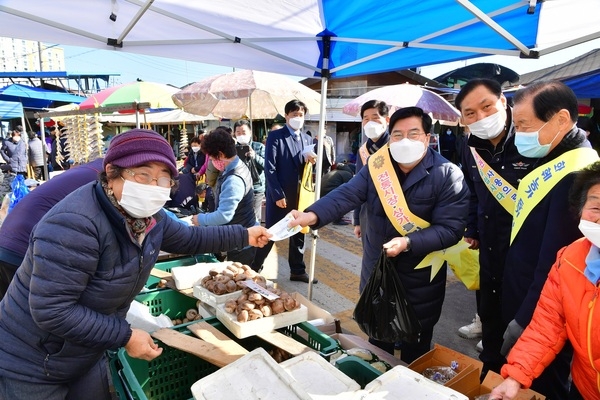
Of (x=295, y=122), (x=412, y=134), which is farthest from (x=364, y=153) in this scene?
(x=412, y=134)

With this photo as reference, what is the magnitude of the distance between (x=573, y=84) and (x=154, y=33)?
673cm

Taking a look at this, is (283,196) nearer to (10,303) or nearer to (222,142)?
(222,142)

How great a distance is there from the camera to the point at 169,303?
292cm

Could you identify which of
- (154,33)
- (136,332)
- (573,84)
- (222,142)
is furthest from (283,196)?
(573,84)

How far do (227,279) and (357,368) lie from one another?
108 centimetres

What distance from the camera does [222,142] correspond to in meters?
3.46

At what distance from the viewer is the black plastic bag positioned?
224 centimetres

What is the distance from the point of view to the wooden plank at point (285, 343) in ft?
6.46

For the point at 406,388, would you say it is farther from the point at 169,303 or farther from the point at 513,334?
the point at 169,303

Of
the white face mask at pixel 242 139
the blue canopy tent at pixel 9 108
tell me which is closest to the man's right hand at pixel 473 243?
the white face mask at pixel 242 139

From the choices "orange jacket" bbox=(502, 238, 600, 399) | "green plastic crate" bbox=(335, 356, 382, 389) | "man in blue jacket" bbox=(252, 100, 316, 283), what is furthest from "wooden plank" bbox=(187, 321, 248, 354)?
"man in blue jacket" bbox=(252, 100, 316, 283)

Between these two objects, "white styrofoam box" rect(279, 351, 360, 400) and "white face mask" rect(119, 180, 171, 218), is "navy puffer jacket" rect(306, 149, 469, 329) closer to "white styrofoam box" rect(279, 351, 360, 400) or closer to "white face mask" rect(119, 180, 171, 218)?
"white styrofoam box" rect(279, 351, 360, 400)

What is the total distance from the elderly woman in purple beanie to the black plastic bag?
49.9 inches

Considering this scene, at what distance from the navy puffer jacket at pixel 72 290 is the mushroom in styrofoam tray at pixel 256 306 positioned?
0.60m
